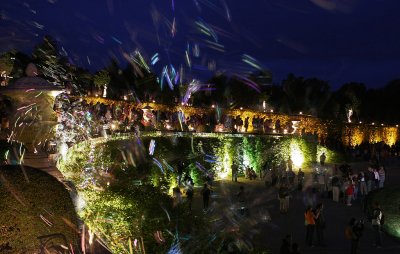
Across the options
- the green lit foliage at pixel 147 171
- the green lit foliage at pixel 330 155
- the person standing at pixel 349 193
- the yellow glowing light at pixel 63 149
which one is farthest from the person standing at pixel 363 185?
the yellow glowing light at pixel 63 149

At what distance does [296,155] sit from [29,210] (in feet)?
82.3

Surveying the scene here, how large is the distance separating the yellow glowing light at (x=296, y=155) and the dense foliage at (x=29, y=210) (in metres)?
24.1

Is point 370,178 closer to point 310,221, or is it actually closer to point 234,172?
point 234,172

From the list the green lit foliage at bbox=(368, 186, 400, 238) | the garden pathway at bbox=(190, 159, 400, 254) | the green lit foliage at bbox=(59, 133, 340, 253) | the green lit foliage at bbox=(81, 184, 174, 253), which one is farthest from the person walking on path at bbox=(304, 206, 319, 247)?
the green lit foliage at bbox=(81, 184, 174, 253)

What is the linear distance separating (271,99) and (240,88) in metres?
7.16

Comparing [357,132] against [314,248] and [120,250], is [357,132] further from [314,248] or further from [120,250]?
[120,250]

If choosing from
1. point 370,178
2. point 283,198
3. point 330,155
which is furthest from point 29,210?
point 330,155

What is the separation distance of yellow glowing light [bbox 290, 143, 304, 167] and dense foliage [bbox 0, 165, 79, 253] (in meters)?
24.1

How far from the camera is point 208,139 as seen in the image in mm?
24125

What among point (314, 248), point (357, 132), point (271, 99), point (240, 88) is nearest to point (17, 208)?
point (314, 248)

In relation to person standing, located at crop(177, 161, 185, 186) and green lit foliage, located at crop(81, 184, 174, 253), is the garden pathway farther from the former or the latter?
green lit foliage, located at crop(81, 184, 174, 253)

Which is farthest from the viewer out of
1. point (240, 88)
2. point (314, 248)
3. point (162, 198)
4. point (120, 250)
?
point (240, 88)

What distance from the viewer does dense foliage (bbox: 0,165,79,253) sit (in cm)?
593

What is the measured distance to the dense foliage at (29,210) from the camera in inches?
234
